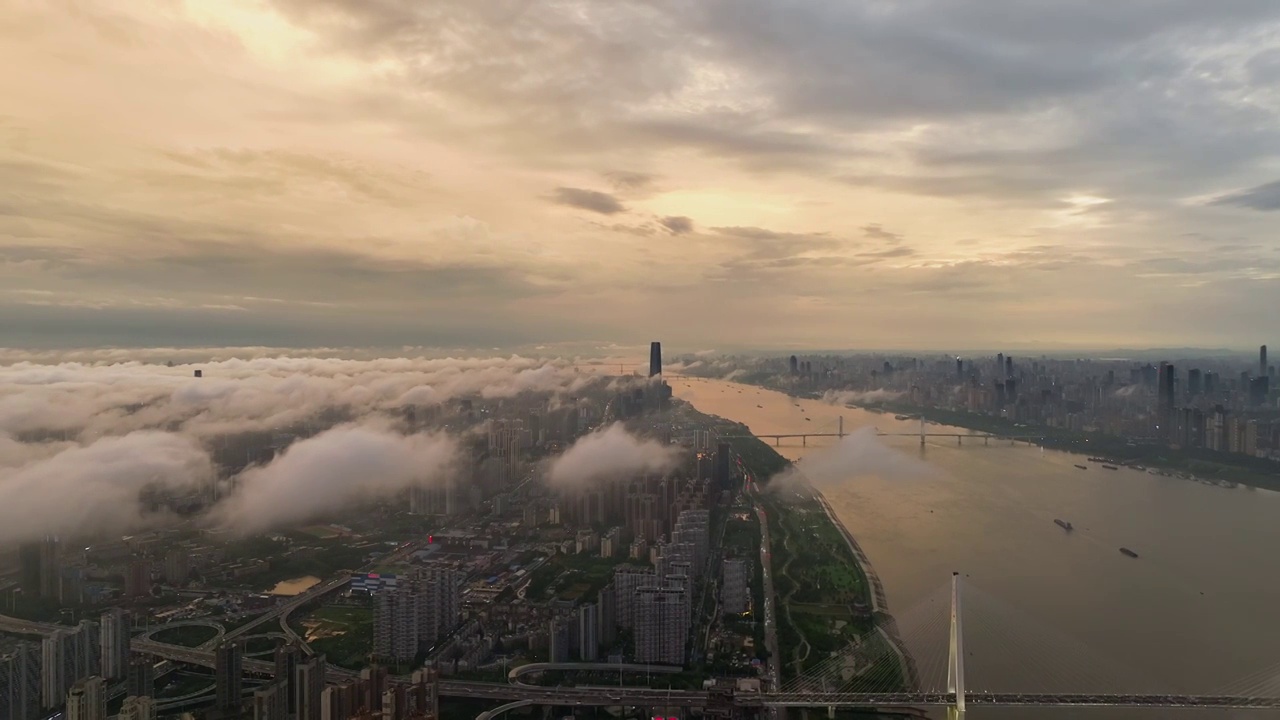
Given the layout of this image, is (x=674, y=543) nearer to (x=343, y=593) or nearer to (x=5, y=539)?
(x=343, y=593)

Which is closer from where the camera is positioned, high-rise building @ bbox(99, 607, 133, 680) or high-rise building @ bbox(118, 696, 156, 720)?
high-rise building @ bbox(118, 696, 156, 720)

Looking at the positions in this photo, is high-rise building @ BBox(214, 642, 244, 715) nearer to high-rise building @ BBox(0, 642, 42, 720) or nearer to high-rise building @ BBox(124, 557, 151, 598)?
high-rise building @ BBox(0, 642, 42, 720)

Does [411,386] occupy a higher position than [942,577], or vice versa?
[411,386]

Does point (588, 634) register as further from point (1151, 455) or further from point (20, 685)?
point (1151, 455)

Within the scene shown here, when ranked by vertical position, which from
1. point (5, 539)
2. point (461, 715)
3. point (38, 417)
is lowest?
point (461, 715)

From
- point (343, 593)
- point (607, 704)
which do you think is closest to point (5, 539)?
point (343, 593)

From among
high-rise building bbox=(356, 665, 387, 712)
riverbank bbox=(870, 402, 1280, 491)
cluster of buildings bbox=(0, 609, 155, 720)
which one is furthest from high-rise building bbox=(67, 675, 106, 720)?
riverbank bbox=(870, 402, 1280, 491)

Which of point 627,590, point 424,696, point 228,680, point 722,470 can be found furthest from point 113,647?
point 722,470

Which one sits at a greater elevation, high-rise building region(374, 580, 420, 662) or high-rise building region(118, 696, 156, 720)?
high-rise building region(118, 696, 156, 720)
